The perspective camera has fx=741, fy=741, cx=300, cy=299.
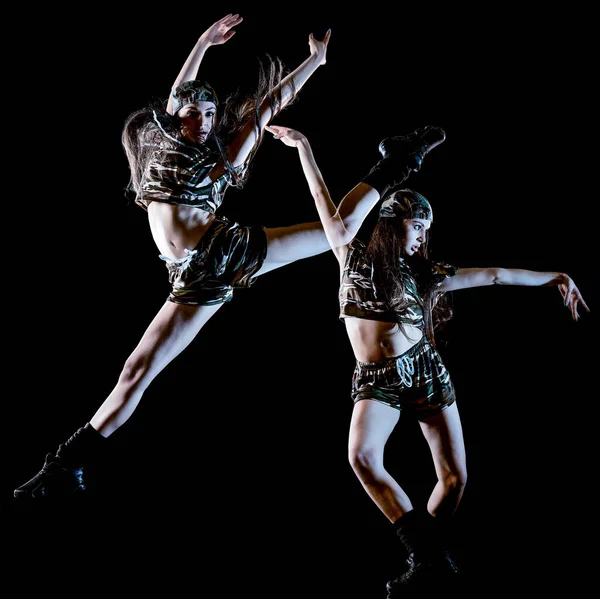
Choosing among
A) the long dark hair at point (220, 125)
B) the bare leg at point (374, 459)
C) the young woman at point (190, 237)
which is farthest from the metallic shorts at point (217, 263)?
the bare leg at point (374, 459)

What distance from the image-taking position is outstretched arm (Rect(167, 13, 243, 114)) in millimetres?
3184

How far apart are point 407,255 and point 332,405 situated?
1.23m

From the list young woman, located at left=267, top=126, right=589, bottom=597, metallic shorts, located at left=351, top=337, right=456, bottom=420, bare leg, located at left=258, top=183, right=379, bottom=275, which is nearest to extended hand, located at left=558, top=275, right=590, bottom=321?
young woman, located at left=267, top=126, right=589, bottom=597

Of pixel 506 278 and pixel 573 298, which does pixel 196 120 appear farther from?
pixel 573 298

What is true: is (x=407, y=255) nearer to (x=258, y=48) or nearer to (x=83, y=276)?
(x=258, y=48)

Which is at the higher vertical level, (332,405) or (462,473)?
(332,405)

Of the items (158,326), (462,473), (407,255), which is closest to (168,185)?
(158,326)

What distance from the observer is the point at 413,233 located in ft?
11.2

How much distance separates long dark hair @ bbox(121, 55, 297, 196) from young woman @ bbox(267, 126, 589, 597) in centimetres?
17

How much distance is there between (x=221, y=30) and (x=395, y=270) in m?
1.33

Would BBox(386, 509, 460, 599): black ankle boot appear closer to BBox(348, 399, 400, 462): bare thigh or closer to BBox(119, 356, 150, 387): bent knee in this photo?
BBox(348, 399, 400, 462): bare thigh

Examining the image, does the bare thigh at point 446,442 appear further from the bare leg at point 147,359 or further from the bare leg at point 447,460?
the bare leg at point 147,359

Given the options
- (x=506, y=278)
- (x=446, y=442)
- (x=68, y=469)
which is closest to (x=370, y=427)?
(x=446, y=442)

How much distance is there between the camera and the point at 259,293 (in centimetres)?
431
